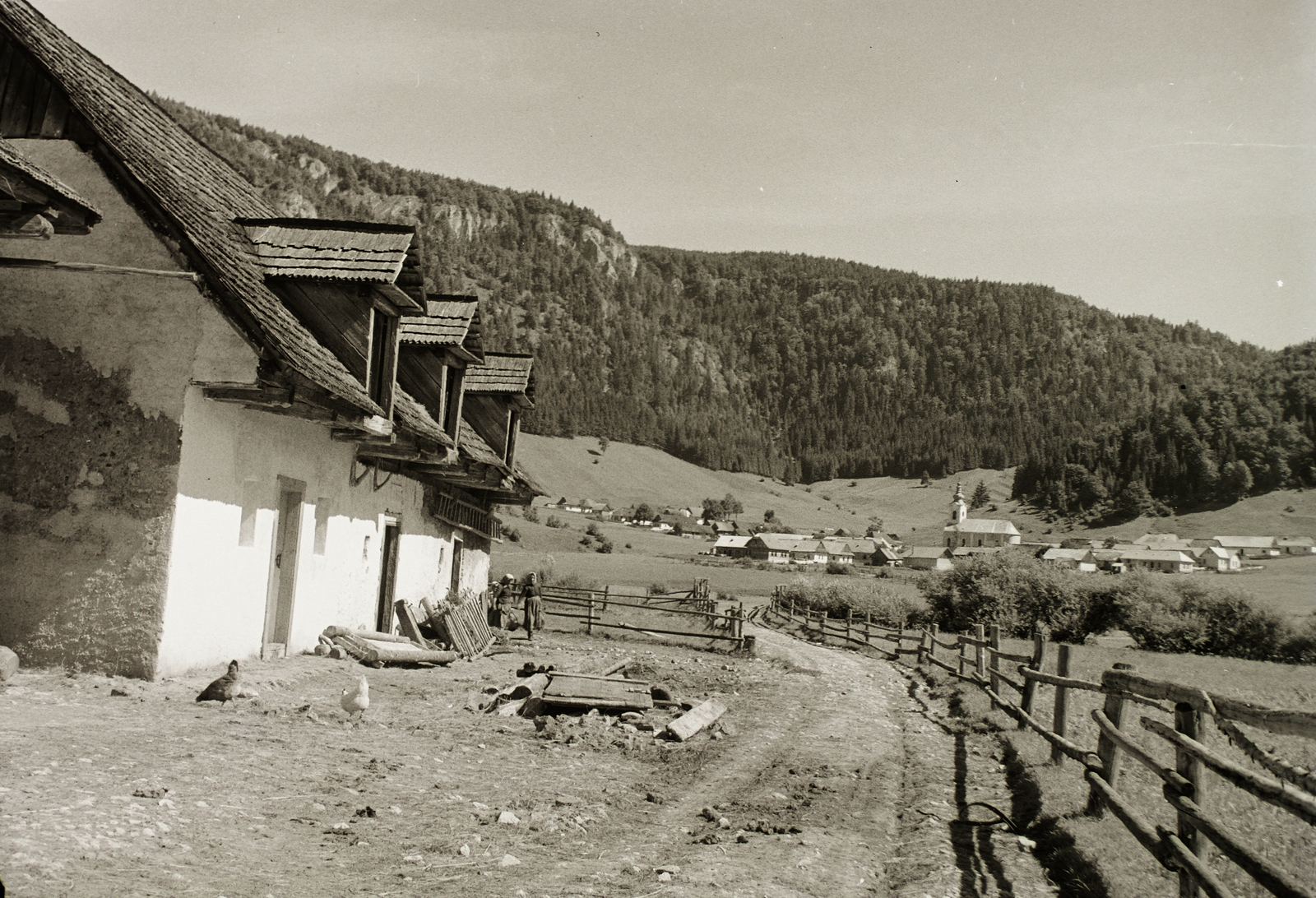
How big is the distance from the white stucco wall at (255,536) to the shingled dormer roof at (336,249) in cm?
204

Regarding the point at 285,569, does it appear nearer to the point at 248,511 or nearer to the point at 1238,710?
the point at 248,511

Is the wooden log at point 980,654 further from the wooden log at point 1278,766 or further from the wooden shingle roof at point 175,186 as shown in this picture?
the wooden log at point 1278,766

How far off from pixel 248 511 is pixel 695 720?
6219mm

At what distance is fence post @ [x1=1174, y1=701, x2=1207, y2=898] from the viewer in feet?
19.1

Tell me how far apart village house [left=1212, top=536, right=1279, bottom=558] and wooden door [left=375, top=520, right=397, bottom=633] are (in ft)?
369

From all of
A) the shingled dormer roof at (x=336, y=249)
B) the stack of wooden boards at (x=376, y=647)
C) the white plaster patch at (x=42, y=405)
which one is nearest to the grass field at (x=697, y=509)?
the stack of wooden boards at (x=376, y=647)

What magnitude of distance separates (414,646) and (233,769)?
860cm

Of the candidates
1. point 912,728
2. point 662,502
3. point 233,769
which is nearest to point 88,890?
point 233,769

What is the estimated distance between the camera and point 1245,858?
4.91 metres

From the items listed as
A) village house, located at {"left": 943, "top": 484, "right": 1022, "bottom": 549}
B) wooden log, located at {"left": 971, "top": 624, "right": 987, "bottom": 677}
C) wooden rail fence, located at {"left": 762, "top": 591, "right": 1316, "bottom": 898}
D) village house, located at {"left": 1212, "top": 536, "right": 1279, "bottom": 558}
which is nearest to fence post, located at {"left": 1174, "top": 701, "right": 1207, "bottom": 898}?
wooden rail fence, located at {"left": 762, "top": 591, "right": 1316, "bottom": 898}

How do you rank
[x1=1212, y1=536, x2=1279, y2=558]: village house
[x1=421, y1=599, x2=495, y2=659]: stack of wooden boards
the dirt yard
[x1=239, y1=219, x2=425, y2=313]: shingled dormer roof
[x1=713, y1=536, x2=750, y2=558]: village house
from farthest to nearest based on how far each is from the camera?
[x1=713, y1=536, x2=750, y2=558]: village house → [x1=1212, y1=536, x2=1279, y2=558]: village house → [x1=421, y1=599, x2=495, y2=659]: stack of wooden boards → [x1=239, y1=219, x2=425, y2=313]: shingled dormer roof → the dirt yard

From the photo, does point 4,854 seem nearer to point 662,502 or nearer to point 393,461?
point 393,461

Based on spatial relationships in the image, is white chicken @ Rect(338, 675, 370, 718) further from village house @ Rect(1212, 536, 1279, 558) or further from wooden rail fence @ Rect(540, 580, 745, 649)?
village house @ Rect(1212, 536, 1279, 558)

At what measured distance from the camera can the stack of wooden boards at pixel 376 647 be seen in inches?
579
